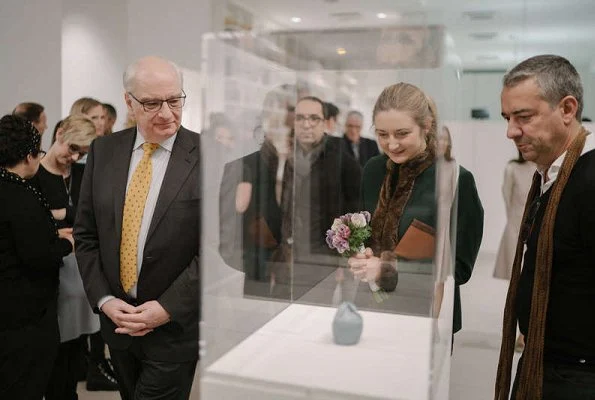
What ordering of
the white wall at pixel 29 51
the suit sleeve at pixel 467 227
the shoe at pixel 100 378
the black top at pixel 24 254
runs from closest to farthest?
1. the suit sleeve at pixel 467 227
2. the black top at pixel 24 254
3. the shoe at pixel 100 378
4. the white wall at pixel 29 51

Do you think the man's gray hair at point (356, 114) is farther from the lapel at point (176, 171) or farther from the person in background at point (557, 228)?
the lapel at point (176, 171)

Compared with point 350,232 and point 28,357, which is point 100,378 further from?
point 350,232

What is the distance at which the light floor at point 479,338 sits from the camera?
177cm

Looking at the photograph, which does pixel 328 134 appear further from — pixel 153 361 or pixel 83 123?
pixel 83 123

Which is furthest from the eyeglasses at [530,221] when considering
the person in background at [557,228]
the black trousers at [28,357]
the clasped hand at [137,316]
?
the black trousers at [28,357]

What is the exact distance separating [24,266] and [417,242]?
1539 mm

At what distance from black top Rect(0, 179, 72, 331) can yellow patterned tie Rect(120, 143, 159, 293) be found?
45cm

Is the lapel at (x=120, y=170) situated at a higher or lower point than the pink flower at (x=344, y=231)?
higher

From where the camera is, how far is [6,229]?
2109 mm

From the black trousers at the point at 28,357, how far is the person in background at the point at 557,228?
1679mm

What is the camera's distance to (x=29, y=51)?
16.1 feet

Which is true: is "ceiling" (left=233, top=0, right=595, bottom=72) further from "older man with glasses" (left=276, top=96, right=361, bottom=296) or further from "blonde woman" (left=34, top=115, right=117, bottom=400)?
"blonde woman" (left=34, top=115, right=117, bottom=400)

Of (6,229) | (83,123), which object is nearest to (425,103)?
(6,229)

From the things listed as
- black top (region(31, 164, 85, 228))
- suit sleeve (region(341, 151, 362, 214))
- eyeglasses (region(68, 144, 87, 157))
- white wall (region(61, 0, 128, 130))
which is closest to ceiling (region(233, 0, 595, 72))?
suit sleeve (region(341, 151, 362, 214))
